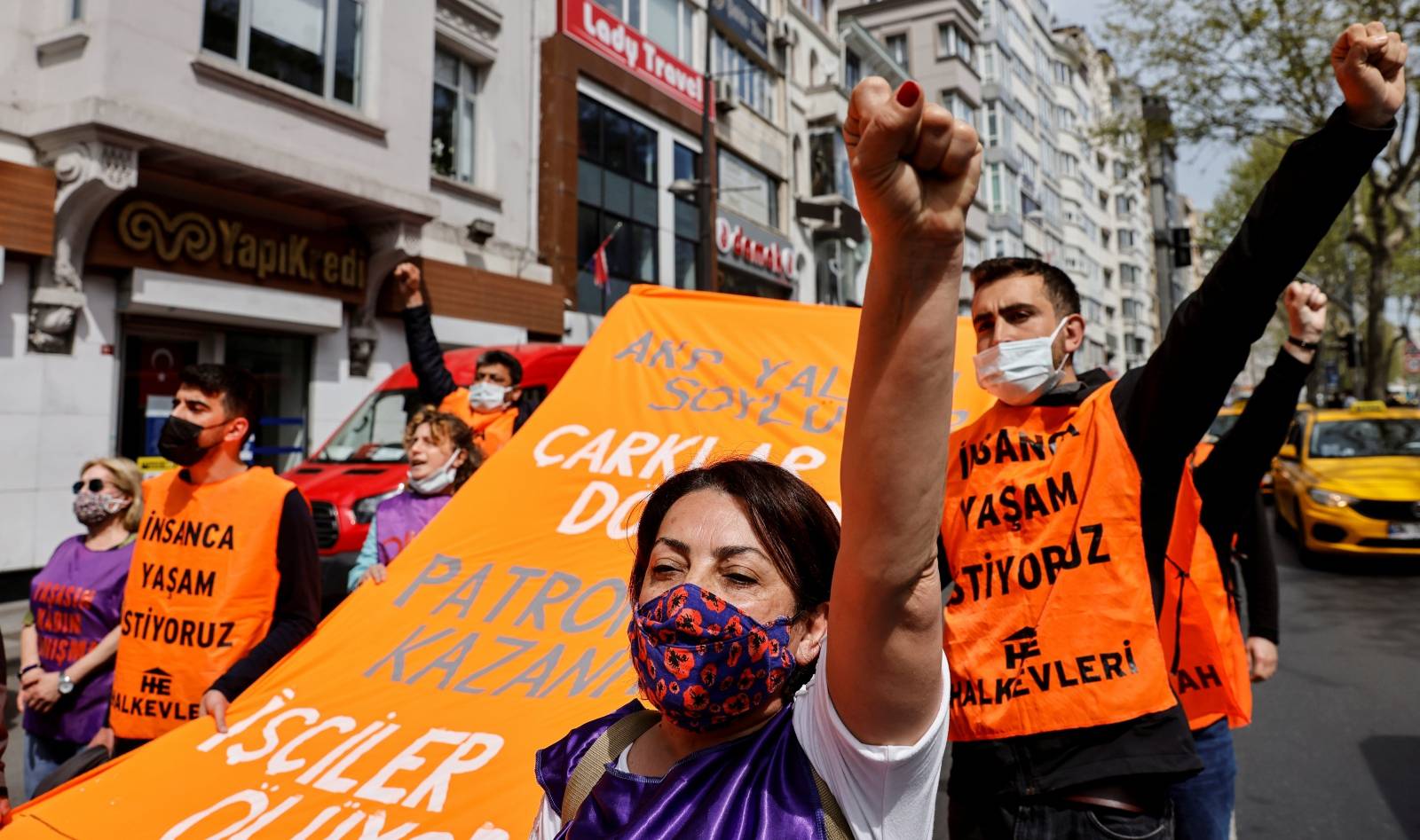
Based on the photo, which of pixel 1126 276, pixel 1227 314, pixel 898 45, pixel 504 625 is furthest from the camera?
pixel 1126 276

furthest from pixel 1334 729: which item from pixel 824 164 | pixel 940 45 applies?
pixel 940 45

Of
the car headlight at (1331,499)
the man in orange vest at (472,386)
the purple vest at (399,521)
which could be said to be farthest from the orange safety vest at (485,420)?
the car headlight at (1331,499)

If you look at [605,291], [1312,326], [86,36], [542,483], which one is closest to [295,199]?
[86,36]

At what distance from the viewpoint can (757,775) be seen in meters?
1.33

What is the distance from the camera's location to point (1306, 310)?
2514 millimetres

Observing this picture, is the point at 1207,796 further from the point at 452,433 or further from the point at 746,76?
the point at 746,76

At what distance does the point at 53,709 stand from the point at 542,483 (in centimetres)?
199

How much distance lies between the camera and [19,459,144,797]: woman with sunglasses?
3.39m

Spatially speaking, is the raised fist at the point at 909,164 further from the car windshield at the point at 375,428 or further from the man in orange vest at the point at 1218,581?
the car windshield at the point at 375,428

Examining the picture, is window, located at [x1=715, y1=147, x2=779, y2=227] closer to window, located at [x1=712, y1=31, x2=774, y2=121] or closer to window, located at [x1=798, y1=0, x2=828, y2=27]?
window, located at [x1=712, y1=31, x2=774, y2=121]

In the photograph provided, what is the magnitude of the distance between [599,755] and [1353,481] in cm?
1062

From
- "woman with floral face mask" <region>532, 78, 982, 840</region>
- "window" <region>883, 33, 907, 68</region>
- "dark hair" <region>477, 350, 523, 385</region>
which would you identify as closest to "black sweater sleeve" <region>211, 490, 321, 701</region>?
"woman with floral face mask" <region>532, 78, 982, 840</region>

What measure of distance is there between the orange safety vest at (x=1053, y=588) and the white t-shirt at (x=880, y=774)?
757 millimetres

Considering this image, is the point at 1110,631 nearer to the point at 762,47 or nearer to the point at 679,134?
the point at 679,134
